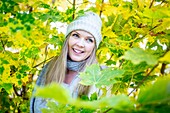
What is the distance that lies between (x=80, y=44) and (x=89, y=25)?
0.34 feet

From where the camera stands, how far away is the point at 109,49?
1.44m

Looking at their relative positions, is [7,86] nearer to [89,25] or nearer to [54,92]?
[89,25]

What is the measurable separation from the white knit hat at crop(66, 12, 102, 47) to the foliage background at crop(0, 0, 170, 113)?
0.03 meters

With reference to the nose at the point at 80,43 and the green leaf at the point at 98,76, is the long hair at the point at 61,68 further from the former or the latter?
the green leaf at the point at 98,76

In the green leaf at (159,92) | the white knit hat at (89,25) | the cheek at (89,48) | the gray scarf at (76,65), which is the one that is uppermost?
the white knit hat at (89,25)

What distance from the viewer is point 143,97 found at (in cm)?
37

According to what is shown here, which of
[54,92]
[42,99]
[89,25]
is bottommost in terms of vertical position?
[42,99]

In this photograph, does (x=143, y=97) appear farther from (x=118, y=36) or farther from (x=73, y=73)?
(x=73, y=73)

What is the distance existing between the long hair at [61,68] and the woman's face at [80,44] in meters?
0.03

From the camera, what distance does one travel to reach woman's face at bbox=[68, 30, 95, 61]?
151cm

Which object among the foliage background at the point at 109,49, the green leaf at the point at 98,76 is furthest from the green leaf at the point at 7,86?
the green leaf at the point at 98,76

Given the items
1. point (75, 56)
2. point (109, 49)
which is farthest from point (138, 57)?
point (75, 56)

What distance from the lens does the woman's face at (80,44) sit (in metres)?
1.51

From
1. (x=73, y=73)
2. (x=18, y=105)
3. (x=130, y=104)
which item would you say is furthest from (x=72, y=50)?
(x=130, y=104)
